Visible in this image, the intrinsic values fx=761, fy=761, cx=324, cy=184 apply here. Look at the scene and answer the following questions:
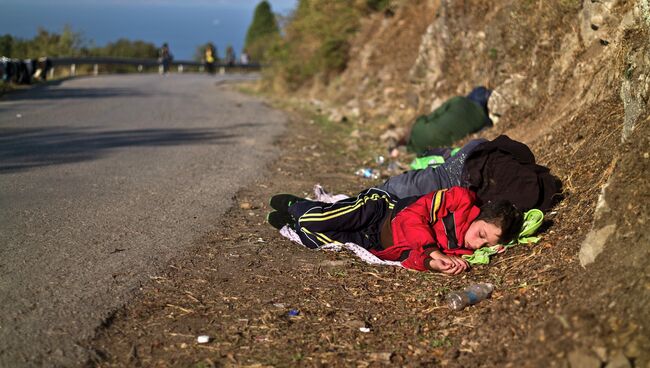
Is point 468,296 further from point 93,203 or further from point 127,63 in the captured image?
point 127,63

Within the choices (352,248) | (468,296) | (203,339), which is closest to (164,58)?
(352,248)

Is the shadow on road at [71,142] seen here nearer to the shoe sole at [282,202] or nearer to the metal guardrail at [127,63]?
the shoe sole at [282,202]

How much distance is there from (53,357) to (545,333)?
2472mm

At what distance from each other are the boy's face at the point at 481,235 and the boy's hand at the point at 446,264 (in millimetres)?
266

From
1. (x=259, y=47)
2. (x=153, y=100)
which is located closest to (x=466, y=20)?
(x=153, y=100)

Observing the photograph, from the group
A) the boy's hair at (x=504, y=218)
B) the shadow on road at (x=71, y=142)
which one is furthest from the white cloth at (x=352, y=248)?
the shadow on road at (x=71, y=142)

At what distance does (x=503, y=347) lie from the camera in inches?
155

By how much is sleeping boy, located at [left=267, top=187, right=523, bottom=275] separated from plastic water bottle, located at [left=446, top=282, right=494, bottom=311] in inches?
18.5

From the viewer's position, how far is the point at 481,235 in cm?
562

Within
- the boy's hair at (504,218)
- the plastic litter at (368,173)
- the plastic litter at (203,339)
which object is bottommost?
the plastic litter at (368,173)

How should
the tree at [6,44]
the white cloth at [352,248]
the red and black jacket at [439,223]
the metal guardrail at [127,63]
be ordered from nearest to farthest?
the red and black jacket at [439,223] → the white cloth at [352,248] → the metal guardrail at [127,63] → the tree at [6,44]

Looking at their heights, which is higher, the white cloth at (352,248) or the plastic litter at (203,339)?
the white cloth at (352,248)

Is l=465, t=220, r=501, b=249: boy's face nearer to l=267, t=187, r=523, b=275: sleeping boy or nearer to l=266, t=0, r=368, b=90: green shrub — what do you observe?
l=267, t=187, r=523, b=275: sleeping boy

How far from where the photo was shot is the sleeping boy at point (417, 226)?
18.1 ft
